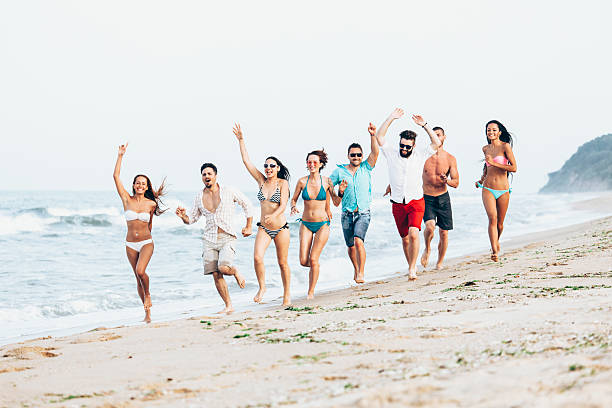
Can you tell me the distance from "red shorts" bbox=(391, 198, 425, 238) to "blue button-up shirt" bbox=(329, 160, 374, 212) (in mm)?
440

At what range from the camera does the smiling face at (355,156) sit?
8.66m

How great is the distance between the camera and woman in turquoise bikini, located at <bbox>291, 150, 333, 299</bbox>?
7898 mm

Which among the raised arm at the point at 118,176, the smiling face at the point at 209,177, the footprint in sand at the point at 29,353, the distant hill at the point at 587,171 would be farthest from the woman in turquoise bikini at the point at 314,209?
the distant hill at the point at 587,171

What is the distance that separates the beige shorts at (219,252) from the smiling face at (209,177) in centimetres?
61

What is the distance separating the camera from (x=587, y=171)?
4286 inches

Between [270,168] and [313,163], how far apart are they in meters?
0.56

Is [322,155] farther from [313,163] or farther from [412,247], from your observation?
[412,247]

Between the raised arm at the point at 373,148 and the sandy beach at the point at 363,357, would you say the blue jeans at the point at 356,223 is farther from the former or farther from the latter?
the sandy beach at the point at 363,357

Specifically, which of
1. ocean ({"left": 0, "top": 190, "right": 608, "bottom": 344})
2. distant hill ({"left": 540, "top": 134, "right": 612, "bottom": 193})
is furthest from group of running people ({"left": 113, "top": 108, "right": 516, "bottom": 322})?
distant hill ({"left": 540, "top": 134, "right": 612, "bottom": 193})

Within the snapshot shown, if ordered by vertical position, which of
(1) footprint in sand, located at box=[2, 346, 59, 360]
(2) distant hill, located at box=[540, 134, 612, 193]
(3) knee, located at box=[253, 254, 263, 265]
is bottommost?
(1) footprint in sand, located at box=[2, 346, 59, 360]

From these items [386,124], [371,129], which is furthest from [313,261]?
[386,124]

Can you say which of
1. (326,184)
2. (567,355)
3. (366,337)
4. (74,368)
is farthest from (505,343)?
(326,184)

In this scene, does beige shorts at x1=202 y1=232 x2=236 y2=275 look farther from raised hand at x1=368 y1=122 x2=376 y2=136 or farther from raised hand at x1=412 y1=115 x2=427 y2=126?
raised hand at x1=412 y1=115 x2=427 y2=126

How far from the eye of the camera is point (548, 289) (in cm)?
557
